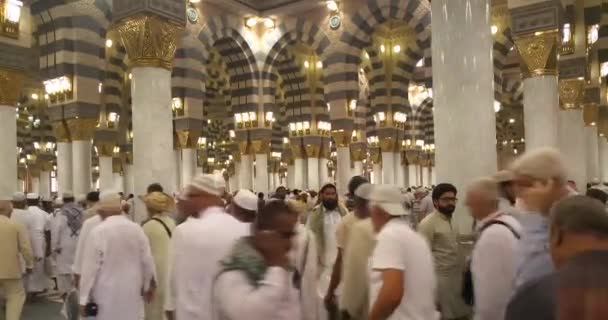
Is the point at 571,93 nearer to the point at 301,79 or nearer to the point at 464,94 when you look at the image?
the point at 464,94

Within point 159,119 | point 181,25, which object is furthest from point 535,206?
point 181,25

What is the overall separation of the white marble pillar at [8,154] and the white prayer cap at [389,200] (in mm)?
6166

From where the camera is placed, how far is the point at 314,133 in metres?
17.7

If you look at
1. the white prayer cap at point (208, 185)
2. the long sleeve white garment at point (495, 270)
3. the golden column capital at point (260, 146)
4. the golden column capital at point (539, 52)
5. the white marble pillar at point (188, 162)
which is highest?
the golden column capital at point (539, 52)

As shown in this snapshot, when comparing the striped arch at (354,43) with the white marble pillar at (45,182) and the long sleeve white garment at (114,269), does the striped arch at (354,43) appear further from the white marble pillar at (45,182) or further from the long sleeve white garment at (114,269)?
the white marble pillar at (45,182)

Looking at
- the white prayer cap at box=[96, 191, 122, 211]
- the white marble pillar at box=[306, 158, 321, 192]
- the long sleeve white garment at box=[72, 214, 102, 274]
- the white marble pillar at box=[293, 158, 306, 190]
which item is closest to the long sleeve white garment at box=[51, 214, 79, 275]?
the long sleeve white garment at box=[72, 214, 102, 274]

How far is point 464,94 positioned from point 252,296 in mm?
3566

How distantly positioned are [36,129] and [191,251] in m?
27.9

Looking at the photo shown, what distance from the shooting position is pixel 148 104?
7.91m

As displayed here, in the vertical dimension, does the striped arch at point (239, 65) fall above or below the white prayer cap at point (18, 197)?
above

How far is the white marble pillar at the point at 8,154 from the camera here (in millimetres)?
7355

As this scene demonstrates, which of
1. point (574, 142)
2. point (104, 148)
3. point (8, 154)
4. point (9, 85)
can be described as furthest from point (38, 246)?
point (574, 142)

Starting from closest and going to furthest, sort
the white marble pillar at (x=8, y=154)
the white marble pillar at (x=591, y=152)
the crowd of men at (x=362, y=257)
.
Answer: the crowd of men at (x=362, y=257), the white marble pillar at (x=8, y=154), the white marble pillar at (x=591, y=152)

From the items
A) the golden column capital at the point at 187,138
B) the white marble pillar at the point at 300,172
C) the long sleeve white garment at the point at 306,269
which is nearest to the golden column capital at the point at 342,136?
the white marble pillar at the point at 300,172
